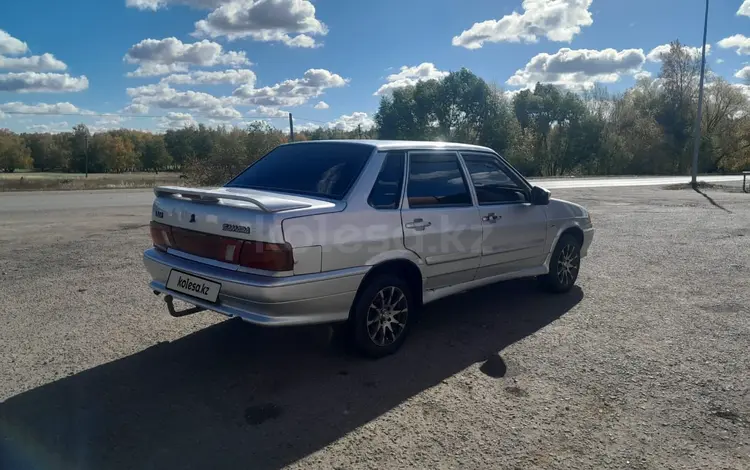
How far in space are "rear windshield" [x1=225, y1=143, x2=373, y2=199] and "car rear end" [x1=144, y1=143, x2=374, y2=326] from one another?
0.01m

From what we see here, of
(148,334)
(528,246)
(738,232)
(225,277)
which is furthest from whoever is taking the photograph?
(738,232)

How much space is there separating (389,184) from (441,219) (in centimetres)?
57

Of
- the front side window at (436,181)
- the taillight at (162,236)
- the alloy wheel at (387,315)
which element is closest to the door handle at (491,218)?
the front side window at (436,181)

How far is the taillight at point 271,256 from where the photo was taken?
3326mm

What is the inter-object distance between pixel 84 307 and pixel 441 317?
11.9 feet

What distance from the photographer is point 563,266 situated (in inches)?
230

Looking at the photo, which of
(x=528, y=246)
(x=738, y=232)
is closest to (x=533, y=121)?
(x=738, y=232)

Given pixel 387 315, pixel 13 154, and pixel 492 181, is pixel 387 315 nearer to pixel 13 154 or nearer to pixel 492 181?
pixel 492 181

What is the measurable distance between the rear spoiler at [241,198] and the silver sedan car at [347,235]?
11 millimetres

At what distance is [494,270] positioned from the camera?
16.3 feet

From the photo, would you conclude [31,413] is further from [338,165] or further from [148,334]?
[338,165]

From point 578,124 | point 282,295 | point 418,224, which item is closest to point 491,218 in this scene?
point 418,224

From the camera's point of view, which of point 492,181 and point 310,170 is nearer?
point 310,170

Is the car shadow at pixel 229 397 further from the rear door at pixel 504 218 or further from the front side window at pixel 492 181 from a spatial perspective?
the front side window at pixel 492 181
